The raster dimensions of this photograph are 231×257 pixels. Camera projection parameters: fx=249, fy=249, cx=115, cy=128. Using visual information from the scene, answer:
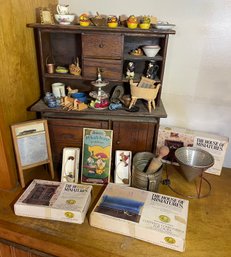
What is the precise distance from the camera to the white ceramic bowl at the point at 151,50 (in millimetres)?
1094

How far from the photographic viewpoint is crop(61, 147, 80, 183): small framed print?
3.78ft

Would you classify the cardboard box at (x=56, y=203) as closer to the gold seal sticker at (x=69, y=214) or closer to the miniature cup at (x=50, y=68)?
the gold seal sticker at (x=69, y=214)

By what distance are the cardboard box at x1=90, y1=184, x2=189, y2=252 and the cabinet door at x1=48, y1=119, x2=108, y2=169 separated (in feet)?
→ 1.00

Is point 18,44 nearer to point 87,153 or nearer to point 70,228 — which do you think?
point 87,153

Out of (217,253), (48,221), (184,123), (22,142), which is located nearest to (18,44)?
(22,142)

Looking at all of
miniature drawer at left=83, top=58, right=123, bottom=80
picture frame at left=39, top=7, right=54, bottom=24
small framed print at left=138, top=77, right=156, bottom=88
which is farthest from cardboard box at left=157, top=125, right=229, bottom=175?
picture frame at left=39, top=7, right=54, bottom=24

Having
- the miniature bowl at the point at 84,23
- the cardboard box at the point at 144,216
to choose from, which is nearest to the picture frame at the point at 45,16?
the miniature bowl at the point at 84,23

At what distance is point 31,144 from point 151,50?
676mm

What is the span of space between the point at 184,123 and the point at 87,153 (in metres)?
0.56

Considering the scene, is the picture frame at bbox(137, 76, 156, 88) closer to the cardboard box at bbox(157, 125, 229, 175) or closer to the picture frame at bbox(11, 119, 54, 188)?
the cardboard box at bbox(157, 125, 229, 175)

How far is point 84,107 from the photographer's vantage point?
115 cm

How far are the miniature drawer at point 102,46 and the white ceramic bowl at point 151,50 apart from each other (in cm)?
11

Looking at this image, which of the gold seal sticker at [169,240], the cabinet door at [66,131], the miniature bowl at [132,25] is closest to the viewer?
the gold seal sticker at [169,240]

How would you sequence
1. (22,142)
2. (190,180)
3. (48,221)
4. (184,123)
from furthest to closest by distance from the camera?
(184,123) < (190,180) < (22,142) < (48,221)
